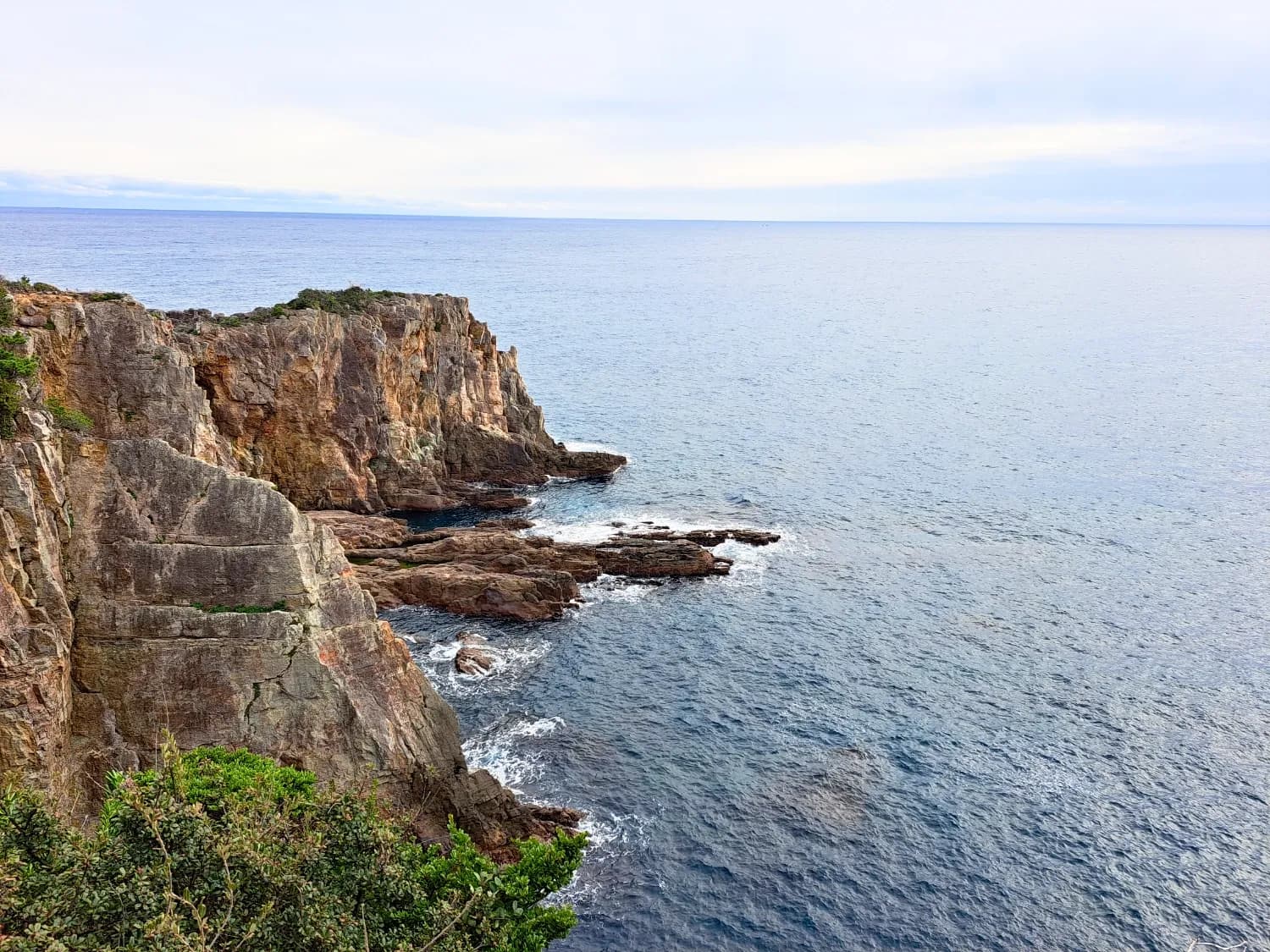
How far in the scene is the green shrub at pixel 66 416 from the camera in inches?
1622

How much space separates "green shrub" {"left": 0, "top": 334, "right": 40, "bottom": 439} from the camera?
37.1 metres

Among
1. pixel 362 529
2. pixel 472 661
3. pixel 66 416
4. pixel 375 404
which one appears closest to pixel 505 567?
pixel 472 661

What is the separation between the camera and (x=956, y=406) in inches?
5384

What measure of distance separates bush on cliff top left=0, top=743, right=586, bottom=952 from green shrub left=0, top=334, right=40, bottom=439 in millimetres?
15571

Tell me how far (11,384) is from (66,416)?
13.8 feet

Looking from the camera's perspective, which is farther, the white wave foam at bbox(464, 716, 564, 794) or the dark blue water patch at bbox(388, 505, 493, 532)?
the dark blue water patch at bbox(388, 505, 493, 532)

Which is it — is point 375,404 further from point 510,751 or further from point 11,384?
point 11,384

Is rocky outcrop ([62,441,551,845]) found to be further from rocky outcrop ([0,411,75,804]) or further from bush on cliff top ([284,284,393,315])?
bush on cliff top ([284,284,393,315])

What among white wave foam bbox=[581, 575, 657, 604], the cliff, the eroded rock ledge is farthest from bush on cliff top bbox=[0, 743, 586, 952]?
white wave foam bbox=[581, 575, 657, 604]

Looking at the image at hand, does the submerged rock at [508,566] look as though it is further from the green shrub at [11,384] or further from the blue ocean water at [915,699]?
the green shrub at [11,384]

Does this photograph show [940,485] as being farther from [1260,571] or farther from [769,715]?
[769,715]

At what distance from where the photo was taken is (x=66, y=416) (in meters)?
41.4

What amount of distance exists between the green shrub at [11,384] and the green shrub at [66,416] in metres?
2.39

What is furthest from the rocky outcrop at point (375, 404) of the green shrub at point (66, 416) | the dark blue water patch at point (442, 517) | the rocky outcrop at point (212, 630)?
the rocky outcrop at point (212, 630)
